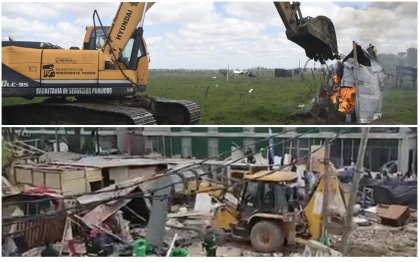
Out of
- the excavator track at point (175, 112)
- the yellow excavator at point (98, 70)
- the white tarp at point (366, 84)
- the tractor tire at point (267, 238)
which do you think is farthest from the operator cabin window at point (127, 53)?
the tractor tire at point (267, 238)

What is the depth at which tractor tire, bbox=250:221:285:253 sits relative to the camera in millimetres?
2479

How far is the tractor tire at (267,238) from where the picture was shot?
97.6 inches

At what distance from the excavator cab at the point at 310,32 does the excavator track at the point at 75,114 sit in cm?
102

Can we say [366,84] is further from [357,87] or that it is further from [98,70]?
[98,70]

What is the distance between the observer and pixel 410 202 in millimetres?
2416

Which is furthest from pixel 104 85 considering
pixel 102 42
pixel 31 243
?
pixel 31 243

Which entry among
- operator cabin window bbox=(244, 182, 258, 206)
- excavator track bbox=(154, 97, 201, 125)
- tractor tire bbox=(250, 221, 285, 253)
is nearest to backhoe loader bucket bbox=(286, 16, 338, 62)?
excavator track bbox=(154, 97, 201, 125)

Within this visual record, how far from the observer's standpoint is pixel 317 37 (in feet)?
10.7

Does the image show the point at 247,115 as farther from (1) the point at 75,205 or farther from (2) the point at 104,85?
(1) the point at 75,205

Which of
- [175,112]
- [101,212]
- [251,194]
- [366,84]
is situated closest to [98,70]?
[175,112]

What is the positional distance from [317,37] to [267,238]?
139 cm

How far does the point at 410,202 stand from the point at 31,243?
5.90ft

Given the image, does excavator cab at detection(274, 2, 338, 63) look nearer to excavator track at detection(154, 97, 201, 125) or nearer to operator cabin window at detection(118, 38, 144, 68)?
excavator track at detection(154, 97, 201, 125)
